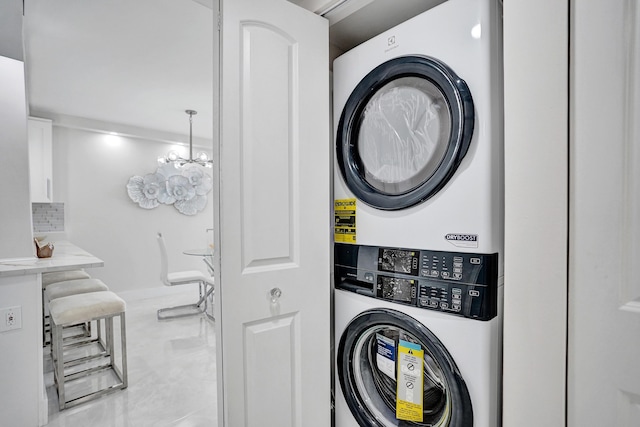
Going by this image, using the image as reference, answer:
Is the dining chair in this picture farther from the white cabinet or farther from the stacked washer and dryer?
the stacked washer and dryer

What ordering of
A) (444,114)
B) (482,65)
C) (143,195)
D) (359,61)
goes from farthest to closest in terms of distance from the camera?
1. (143,195)
2. (359,61)
3. (444,114)
4. (482,65)

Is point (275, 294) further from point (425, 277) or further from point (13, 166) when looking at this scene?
point (13, 166)

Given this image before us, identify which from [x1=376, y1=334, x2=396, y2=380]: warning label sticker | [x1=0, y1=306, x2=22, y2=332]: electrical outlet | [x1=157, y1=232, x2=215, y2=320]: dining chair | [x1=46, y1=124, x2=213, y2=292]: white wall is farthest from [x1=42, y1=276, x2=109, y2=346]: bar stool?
[x1=376, y1=334, x2=396, y2=380]: warning label sticker

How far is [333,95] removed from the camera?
145cm

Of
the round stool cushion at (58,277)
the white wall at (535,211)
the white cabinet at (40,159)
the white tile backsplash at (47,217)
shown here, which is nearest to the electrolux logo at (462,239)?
the white wall at (535,211)

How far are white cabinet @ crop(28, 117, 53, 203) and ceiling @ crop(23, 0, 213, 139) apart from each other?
23 cm

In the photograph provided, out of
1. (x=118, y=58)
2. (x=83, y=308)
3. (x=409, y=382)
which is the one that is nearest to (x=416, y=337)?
(x=409, y=382)

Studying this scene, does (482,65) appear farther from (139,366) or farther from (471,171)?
(139,366)

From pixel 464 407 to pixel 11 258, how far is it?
2.41 metres

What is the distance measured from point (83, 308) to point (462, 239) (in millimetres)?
2378

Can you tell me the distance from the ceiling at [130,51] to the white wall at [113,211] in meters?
0.40

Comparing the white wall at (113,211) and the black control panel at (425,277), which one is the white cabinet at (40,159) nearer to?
the white wall at (113,211)

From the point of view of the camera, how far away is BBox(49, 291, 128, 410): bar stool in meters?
2.01

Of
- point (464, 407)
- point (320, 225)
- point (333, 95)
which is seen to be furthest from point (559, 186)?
point (333, 95)
